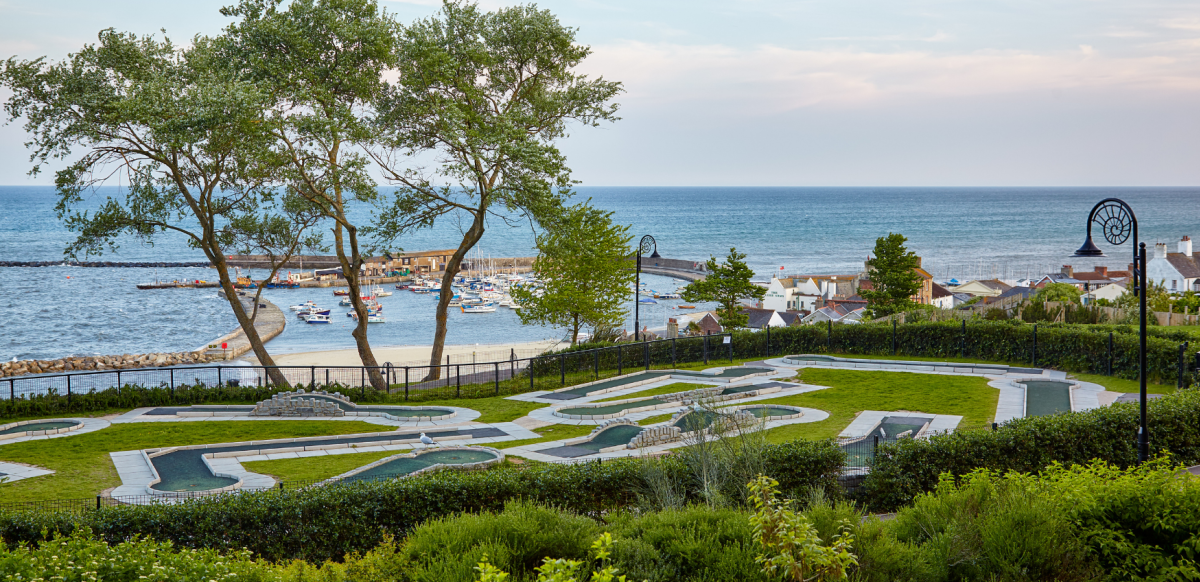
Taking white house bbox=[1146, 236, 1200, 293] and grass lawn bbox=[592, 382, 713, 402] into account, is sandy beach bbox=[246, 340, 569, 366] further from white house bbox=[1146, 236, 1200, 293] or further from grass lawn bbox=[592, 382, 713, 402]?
white house bbox=[1146, 236, 1200, 293]

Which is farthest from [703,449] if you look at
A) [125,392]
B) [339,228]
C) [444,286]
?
[339,228]

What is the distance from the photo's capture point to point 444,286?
105 ft

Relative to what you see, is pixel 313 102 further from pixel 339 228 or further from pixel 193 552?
pixel 193 552

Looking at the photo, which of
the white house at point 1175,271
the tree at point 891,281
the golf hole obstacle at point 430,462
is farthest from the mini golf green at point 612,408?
the white house at point 1175,271

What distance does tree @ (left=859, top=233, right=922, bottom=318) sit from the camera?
129 feet

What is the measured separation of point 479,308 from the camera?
77.5 metres

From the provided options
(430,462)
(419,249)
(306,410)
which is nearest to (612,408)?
(430,462)

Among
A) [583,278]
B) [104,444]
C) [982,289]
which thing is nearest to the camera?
[104,444]

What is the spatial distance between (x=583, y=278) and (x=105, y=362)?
33.1m

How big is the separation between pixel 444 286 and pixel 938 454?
21659mm

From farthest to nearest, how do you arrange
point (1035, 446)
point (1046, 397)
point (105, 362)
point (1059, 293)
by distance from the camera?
1. point (105, 362)
2. point (1059, 293)
3. point (1046, 397)
4. point (1035, 446)

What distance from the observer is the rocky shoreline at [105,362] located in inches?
1861

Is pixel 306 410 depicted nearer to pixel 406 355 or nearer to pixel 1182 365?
pixel 1182 365

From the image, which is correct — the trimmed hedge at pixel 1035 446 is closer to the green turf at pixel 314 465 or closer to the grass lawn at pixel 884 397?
the grass lawn at pixel 884 397
